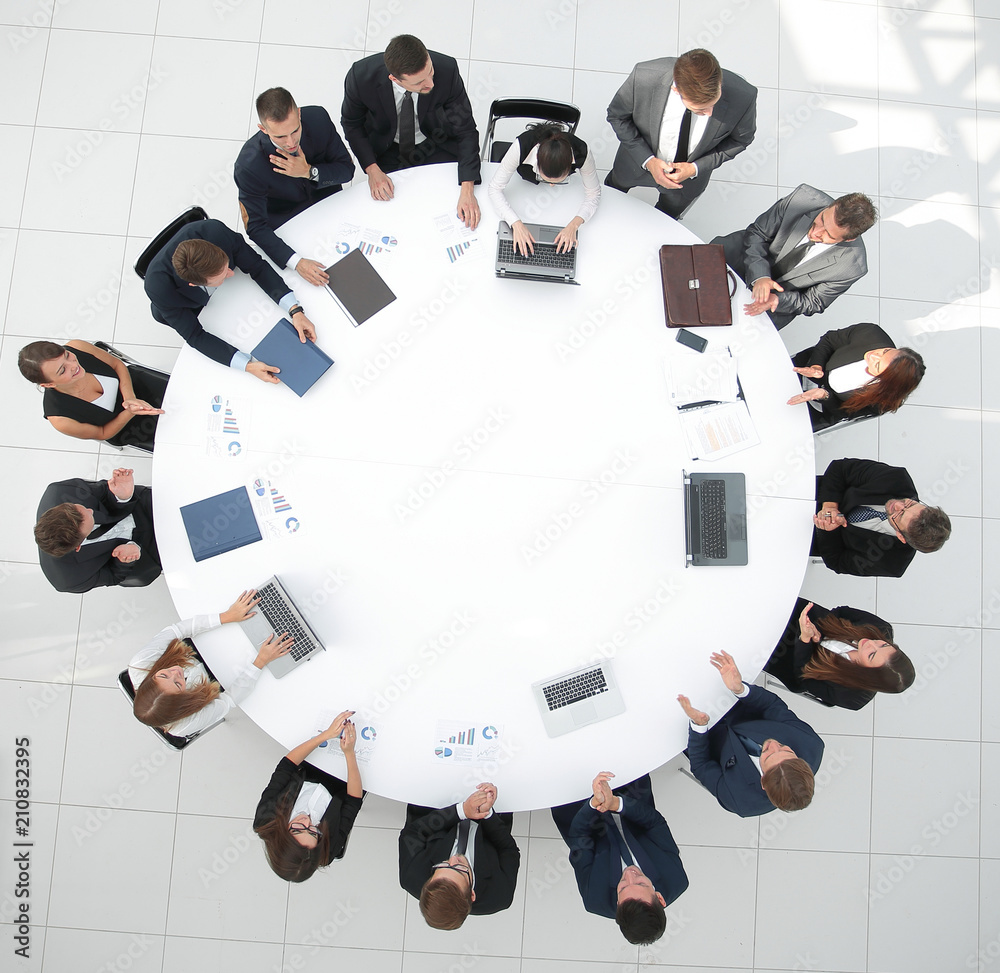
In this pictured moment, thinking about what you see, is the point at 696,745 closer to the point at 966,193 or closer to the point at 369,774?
the point at 369,774

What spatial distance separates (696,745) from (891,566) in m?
1.19

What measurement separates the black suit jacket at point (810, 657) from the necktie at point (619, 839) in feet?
3.37

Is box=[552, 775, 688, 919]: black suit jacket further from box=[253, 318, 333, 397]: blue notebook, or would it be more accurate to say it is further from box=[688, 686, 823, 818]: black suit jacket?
box=[253, 318, 333, 397]: blue notebook

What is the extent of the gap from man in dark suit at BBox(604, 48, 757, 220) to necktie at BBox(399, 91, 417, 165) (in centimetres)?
93

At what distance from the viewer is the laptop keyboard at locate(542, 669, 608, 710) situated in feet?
9.40

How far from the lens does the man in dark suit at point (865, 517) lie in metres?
2.96

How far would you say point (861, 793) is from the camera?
3752 millimetres

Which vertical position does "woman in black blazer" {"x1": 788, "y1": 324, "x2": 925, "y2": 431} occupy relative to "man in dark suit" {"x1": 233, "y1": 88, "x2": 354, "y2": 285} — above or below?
below

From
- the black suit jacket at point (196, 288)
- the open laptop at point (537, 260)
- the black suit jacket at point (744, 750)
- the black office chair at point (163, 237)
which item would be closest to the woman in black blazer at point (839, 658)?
the black suit jacket at point (744, 750)

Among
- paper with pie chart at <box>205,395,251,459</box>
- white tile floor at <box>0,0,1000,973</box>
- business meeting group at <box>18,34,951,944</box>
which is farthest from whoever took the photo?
white tile floor at <box>0,0,1000,973</box>

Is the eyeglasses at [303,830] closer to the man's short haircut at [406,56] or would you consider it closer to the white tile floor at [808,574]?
the white tile floor at [808,574]

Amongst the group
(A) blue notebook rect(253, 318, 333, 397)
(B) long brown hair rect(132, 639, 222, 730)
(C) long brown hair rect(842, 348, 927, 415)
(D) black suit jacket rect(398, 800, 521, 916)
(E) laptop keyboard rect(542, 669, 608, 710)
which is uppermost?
(C) long brown hair rect(842, 348, 927, 415)

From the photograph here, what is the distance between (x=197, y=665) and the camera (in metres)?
2.87

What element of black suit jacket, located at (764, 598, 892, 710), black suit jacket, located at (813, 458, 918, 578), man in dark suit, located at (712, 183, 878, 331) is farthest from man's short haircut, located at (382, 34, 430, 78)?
black suit jacket, located at (764, 598, 892, 710)
